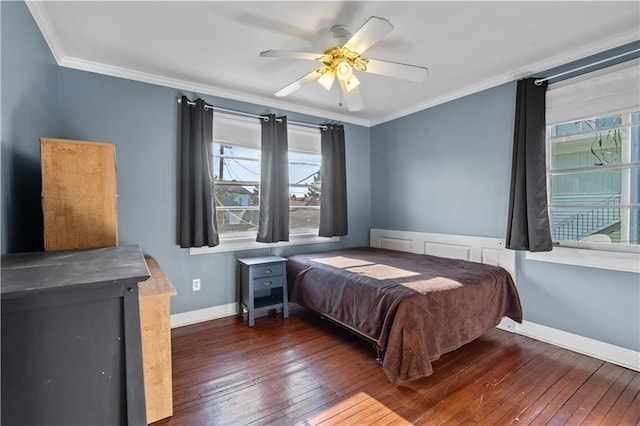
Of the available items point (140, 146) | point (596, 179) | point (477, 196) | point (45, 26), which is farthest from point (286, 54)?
point (596, 179)

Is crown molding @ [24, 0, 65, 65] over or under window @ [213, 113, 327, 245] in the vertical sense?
over

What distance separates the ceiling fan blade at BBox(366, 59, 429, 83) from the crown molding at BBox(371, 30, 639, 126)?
1252mm

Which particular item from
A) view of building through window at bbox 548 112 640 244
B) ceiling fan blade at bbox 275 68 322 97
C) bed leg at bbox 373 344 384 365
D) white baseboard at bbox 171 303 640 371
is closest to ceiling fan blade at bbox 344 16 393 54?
ceiling fan blade at bbox 275 68 322 97

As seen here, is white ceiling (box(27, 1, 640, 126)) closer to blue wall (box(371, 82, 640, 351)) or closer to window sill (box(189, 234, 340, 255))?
blue wall (box(371, 82, 640, 351))

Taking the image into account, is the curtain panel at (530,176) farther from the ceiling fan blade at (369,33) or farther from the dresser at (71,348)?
the dresser at (71,348)

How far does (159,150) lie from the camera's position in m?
2.94

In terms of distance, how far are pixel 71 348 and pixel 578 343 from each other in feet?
11.0

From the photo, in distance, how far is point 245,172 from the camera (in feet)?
11.5

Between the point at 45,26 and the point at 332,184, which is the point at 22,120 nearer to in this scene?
the point at 45,26

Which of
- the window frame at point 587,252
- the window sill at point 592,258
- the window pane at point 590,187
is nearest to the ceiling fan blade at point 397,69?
the window frame at point 587,252

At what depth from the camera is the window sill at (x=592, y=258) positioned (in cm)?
223

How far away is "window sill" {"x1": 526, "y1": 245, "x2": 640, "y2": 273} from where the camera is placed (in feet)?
7.32

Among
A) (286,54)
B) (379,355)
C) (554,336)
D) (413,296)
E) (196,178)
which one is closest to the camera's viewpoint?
(286,54)

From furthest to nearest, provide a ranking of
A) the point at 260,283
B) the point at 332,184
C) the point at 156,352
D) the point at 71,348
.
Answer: the point at 332,184, the point at 260,283, the point at 156,352, the point at 71,348
